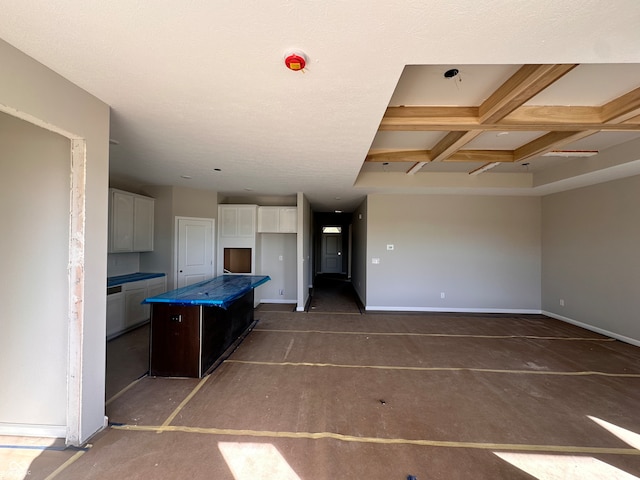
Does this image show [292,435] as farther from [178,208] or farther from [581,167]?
[581,167]

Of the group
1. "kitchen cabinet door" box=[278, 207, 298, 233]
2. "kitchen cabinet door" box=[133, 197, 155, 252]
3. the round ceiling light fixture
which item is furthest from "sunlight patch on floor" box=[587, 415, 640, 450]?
"kitchen cabinet door" box=[133, 197, 155, 252]

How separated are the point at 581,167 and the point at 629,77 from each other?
246 centimetres

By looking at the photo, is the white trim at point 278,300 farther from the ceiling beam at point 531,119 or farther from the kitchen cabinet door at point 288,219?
the ceiling beam at point 531,119

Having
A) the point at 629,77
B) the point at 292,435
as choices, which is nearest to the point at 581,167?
the point at 629,77

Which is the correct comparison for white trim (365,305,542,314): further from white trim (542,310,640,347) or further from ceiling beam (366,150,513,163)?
ceiling beam (366,150,513,163)

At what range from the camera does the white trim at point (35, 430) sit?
76.7 inches

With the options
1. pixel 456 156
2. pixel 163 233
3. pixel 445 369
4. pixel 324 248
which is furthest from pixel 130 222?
pixel 324 248

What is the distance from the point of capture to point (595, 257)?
451 cm

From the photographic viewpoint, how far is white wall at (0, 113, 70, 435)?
1.93 meters

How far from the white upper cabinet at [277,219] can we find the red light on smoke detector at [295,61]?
4498mm

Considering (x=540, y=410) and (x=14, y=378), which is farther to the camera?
(x=540, y=410)

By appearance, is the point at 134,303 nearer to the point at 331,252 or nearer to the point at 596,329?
the point at 596,329

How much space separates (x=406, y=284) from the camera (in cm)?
Result: 580

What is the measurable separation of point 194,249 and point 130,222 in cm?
125
